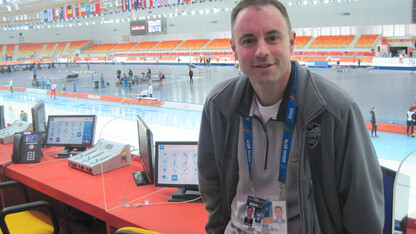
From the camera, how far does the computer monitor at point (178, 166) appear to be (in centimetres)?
280

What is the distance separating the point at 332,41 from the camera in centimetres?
3080

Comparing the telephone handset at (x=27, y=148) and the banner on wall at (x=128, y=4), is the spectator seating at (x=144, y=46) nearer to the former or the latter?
the banner on wall at (x=128, y=4)

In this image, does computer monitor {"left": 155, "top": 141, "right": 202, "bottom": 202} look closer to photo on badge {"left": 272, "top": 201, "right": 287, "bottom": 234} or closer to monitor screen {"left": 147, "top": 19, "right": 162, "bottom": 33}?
photo on badge {"left": 272, "top": 201, "right": 287, "bottom": 234}

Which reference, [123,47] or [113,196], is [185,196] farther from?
[123,47]

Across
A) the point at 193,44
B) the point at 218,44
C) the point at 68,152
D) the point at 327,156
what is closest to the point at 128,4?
the point at 218,44

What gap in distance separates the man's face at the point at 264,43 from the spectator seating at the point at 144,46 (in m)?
45.4

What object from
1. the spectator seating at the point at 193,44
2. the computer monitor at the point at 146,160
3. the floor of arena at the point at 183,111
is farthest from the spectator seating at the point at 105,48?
the computer monitor at the point at 146,160

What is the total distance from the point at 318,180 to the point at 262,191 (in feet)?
0.78

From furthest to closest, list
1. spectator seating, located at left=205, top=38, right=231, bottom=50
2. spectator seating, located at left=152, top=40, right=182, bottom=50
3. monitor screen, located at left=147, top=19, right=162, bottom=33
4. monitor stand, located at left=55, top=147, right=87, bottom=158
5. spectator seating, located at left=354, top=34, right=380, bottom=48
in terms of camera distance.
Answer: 1. monitor screen, located at left=147, top=19, right=162, bottom=33
2. spectator seating, located at left=152, top=40, right=182, bottom=50
3. spectator seating, located at left=205, top=38, right=231, bottom=50
4. spectator seating, located at left=354, top=34, right=380, bottom=48
5. monitor stand, located at left=55, top=147, right=87, bottom=158

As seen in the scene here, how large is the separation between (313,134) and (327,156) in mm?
94

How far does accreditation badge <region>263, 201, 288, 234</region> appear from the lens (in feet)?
4.60

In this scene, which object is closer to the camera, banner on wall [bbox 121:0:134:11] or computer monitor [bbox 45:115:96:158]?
computer monitor [bbox 45:115:96:158]

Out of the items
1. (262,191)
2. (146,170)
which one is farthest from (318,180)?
(146,170)

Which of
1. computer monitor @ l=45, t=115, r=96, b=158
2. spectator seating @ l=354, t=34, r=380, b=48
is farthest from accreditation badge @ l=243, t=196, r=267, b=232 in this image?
spectator seating @ l=354, t=34, r=380, b=48
